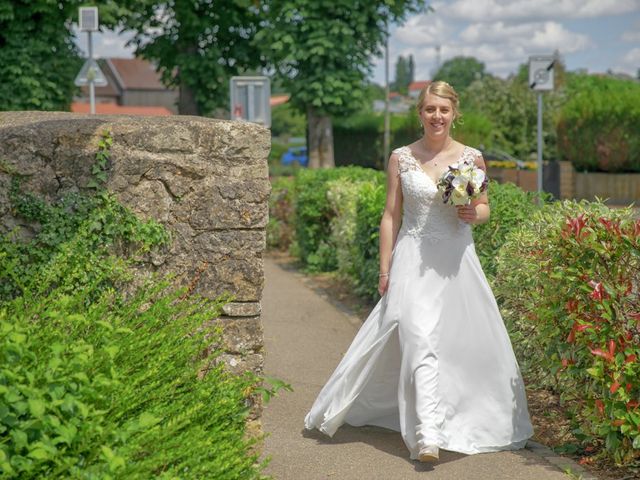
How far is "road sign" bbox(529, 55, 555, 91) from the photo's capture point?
55.6ft

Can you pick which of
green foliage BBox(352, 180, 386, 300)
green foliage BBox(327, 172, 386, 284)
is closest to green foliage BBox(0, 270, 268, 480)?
green foliage BBox(352, 180, 386, 300)

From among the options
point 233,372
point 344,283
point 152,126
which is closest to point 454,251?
point 233,372

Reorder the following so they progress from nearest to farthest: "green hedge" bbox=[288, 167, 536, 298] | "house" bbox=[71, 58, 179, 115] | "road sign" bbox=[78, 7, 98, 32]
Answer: "green hedge" bbox=[288, 167, 536, 298], "road sign" bbox=[78, 7, 98, 32], "house" bbox=[71, 58, 179, 115]

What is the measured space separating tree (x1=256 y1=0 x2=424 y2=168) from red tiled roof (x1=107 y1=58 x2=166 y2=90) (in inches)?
3203

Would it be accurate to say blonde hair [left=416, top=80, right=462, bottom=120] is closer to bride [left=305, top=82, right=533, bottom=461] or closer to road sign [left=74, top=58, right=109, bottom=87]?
bride [left=305, top=82, right=533, bottom=461]

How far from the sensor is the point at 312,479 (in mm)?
5070

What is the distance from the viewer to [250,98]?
655 inches

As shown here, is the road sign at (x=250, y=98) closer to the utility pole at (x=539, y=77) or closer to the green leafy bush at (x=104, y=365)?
the utility pole at (x=539, y=77)

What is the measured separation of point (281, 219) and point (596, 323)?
12.6 meters

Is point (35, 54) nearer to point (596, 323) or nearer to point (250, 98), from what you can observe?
point (250, 98)

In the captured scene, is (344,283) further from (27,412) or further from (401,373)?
(27,412)

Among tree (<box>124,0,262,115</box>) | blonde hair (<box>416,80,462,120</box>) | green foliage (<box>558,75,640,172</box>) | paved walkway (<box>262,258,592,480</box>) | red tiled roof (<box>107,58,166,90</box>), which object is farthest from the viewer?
red tiled roof (<box>107,58,166,90</box>)

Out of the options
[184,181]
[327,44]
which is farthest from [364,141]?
[184,181]

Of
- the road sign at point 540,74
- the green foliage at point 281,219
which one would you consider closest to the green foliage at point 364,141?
the road sign at point 540,74
